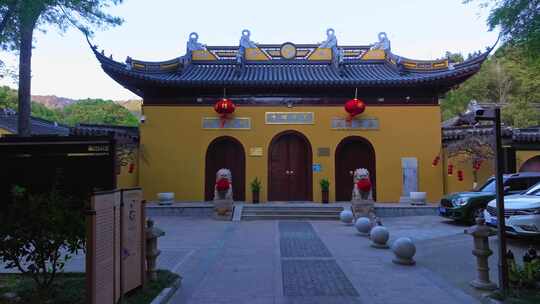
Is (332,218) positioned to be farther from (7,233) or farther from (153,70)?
(7,233)

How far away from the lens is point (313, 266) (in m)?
6.30

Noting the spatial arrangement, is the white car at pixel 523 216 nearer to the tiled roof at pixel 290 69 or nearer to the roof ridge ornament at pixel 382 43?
the tiled roof at pixel 290 69

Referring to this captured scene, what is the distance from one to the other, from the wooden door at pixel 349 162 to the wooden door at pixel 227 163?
12.3ft

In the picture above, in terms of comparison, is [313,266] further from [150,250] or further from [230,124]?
[230,124]

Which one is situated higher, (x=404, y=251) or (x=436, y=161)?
(x=436, y=161)

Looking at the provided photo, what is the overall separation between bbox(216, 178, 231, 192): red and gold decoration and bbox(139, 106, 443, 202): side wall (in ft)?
8.15

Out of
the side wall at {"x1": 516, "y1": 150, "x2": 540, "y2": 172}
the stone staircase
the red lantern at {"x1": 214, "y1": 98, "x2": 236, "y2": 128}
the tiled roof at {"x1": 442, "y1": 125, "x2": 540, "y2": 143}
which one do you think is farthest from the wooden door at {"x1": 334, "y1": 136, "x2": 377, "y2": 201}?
the side wall at {"x1": 516, "y1": 150, "x2": 540, "y2": 172}

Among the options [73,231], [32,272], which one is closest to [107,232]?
[73,231]

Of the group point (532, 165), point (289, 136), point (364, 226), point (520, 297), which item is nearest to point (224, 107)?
point (289, 136)

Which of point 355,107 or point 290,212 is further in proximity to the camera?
point 355,107

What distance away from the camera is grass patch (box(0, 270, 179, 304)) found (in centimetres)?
441

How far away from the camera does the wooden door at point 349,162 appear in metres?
15.5

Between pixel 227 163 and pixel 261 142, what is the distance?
5.21ft

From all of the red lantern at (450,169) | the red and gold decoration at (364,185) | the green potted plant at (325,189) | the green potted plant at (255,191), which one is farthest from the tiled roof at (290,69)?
the red and gold decoration at (364,185)
